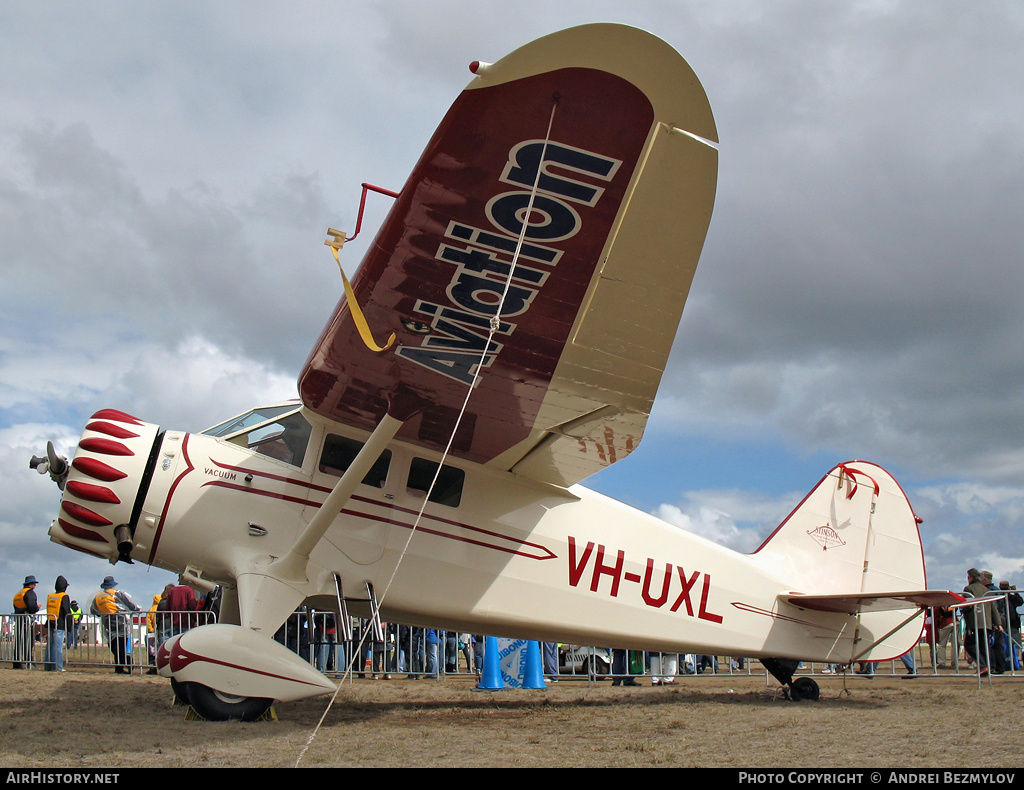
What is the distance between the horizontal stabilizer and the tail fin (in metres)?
0.01

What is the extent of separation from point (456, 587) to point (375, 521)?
0.95 m

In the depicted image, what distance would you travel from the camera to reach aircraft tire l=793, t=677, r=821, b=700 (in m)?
8.58

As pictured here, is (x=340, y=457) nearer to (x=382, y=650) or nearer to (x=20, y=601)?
(x=382, y=650)

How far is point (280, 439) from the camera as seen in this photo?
6957mm

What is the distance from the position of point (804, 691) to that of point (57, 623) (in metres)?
12.1

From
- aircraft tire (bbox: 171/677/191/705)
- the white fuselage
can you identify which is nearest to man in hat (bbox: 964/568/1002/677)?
the white fuselage

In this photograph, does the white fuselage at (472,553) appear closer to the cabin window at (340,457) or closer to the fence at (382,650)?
the cabin window at (340,457)

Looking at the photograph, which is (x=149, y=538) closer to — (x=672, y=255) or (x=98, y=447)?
(x=98, y=447)

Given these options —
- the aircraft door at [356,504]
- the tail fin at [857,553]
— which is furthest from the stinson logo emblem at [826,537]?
the aircraft door at [356,504]

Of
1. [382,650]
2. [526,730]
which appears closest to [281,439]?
[526,730]

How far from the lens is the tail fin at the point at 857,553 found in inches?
342

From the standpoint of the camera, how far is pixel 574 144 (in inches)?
149

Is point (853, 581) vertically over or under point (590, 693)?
over
